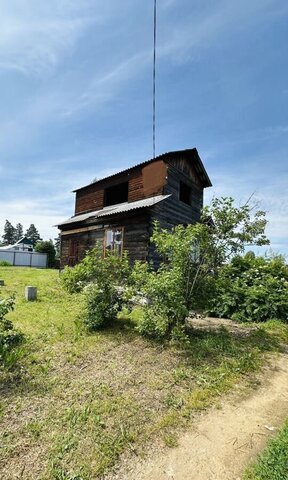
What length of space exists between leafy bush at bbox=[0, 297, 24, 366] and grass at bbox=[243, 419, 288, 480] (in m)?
4.03

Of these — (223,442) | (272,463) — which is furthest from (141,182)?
(272,463)

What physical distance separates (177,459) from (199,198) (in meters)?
15.4

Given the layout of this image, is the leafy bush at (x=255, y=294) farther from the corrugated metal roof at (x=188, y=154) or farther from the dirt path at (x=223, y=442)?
the corrugated metal roof at (x=188, y=154)

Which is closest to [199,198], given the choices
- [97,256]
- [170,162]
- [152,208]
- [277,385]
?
[170,162]

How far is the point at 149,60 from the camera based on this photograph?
782cm

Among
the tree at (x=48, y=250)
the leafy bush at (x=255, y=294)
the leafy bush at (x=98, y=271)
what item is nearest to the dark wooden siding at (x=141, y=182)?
the leafy bush at (x=255, y=294)

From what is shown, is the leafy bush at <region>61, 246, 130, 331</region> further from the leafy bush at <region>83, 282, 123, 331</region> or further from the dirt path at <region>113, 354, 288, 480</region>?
the dirt path at <region>113, 354, 288, 480</region>

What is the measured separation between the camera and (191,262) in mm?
6547

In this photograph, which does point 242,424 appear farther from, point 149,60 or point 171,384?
point 149,60

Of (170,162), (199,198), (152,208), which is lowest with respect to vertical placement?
(152,208)

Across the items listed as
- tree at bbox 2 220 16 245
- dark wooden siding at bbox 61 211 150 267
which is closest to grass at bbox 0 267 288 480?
dark wooden siding at bbox 61 211 150 267

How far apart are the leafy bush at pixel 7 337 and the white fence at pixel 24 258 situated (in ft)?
103

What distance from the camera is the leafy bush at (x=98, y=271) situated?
6.95 m

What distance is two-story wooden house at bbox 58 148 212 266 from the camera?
12.7m
